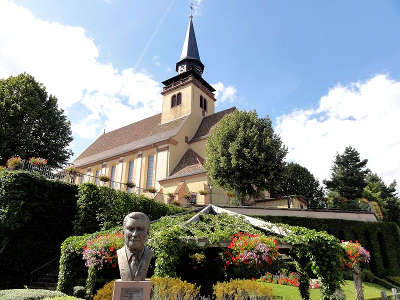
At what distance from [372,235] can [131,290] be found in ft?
75.1

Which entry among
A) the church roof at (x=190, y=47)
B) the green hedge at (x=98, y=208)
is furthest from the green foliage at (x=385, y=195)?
the green hedge at (x=98, y=208)

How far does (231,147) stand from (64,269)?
54.2 ft

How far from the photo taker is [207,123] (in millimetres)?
36438

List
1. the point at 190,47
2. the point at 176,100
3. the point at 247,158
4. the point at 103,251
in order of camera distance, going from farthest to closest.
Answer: the point at 190,47
the point at 176,100
the point at 247,158
the point at 103,251

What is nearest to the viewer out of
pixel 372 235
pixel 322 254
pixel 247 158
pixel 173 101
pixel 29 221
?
pixel 322 254

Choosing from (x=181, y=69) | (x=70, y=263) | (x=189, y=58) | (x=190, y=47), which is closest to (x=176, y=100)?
(x=181, y=69)

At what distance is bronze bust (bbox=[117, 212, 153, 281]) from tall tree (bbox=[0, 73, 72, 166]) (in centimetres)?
2420

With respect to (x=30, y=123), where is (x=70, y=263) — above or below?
below

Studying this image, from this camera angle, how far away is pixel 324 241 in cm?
892

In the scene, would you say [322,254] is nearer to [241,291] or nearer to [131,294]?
[241,291]

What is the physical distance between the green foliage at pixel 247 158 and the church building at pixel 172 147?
2.63 metres

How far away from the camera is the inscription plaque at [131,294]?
4.81 meters

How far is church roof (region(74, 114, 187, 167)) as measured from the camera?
35938 millimetres

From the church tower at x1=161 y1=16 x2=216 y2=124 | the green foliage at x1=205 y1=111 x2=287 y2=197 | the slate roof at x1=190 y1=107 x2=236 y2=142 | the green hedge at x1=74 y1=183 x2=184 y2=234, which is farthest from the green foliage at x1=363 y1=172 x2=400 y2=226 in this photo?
the green hedge at x1=74 y1=183 x2=184 y2=234
